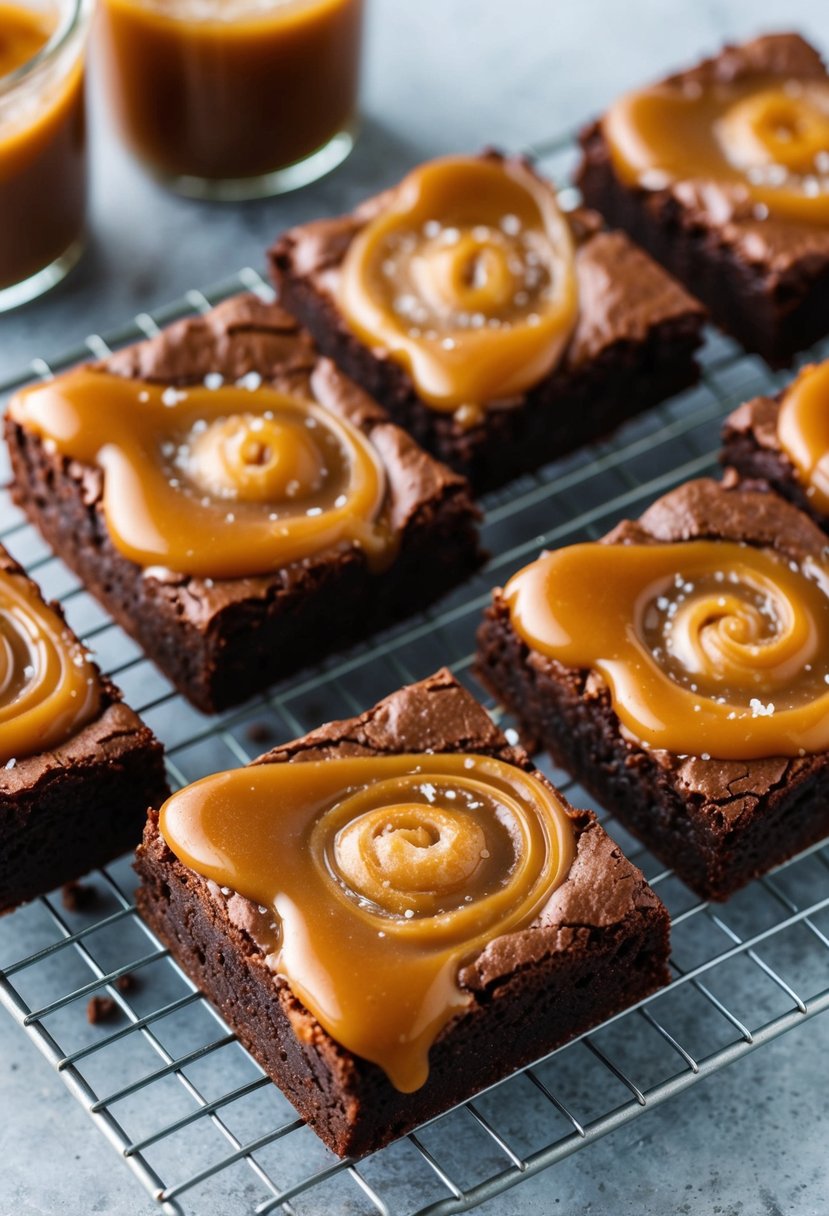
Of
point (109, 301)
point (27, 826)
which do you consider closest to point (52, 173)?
point (109, 301)

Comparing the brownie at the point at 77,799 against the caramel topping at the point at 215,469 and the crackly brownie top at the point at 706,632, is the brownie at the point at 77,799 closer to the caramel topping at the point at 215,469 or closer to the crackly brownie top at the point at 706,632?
the caramel topping at the point at 215,469

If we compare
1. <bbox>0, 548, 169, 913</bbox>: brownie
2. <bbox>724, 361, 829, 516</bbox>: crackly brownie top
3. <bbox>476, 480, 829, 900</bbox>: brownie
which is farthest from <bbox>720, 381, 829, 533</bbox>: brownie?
<bbox>0, 548, 169, 913</bbox>: brownie

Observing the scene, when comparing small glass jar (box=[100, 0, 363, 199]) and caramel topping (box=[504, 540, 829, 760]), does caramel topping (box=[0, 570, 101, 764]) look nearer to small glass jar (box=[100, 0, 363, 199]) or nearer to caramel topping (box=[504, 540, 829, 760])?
caramel topping (box=[504, 540, 829, 760])

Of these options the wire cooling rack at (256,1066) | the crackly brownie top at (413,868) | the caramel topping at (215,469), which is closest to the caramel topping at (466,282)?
the caramel topping at (215,469)

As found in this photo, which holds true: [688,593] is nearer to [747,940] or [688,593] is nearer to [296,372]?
[747,940]

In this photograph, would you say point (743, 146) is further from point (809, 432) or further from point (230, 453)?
point (230, 453)

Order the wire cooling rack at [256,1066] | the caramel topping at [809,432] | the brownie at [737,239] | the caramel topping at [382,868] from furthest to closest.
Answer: the brownie at [737,239], the caramel topping at [809,432], the wire cooling rack at [256,1066], the caramel topping at [382,868]
